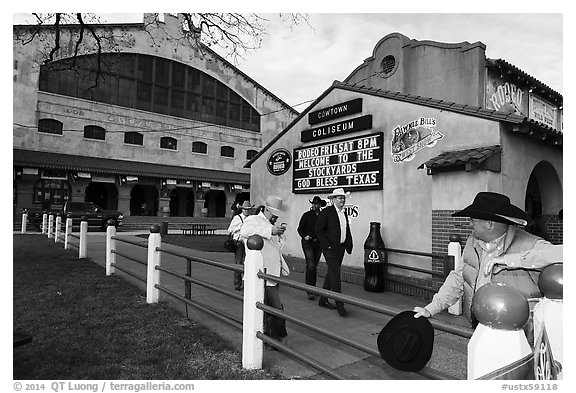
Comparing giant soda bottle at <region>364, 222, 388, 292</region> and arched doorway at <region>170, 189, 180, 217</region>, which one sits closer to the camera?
giant soda bottle at <region>364, 222, 388, 292</region>

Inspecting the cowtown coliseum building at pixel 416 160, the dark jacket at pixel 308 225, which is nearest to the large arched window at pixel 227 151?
the cowtown coliseum building at pixel 416 160

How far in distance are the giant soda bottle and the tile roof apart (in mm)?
1669

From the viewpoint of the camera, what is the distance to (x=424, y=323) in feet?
5.92

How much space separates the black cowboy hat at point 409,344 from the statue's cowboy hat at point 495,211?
67 centimetres

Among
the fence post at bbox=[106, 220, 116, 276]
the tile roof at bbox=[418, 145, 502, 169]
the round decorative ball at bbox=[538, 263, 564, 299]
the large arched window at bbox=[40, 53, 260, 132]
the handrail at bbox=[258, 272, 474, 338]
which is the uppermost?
the large arched window at bbox=[40, 53, 260, 132]

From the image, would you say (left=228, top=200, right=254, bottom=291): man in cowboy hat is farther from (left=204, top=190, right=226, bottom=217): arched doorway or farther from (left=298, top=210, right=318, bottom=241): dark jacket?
(left=204, top=190, right=226, bottom=217): arched doorway

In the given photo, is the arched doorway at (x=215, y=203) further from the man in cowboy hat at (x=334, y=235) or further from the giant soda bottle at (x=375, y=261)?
the man in cowboy hat at (x=334, y=235)

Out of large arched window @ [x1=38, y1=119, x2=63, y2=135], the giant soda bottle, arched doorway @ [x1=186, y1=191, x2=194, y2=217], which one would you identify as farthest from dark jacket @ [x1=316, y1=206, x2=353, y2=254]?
arched doorway @ [x1=186, y1=191, x2=194, y2=217]

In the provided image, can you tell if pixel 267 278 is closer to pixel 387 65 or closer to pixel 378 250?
pixel 378 250

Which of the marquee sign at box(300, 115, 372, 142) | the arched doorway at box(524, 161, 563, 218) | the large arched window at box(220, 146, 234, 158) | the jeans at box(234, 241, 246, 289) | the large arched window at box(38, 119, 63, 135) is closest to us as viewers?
the jeans at box(234, 241, 246, 289)

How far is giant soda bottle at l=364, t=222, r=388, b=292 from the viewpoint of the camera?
22.2 ft

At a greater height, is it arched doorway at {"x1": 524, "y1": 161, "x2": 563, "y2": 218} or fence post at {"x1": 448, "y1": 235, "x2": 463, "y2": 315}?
arched doorway at {"x1": 524, "y1": 161, "x2": 563, "y2": 218}

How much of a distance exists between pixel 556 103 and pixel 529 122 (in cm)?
883

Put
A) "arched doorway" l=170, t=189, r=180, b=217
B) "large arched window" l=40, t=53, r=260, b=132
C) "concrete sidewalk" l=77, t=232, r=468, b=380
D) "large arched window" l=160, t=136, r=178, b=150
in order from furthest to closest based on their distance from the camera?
"arched doorway" l=170, t=189, r=180, b=217 → "large arched window" l=160, t=136, r=178, b=150 → "large arched window" l=40, t=53, r=260, b=132 → "concrete sidewalk" l=77, t=232, r=468, b=380
